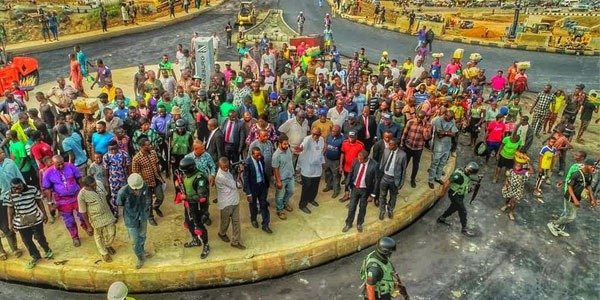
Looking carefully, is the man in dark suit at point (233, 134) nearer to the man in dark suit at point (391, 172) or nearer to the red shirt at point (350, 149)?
the red shirt at point (350, 149)

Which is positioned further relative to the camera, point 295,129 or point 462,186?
point 295,129

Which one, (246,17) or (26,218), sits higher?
(246,17)

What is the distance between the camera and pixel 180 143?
7.79 m

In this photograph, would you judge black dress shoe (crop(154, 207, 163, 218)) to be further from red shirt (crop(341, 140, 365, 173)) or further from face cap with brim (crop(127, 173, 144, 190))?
red shirt (crop(341, 140, 365, 173))

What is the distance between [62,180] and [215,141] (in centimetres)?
252

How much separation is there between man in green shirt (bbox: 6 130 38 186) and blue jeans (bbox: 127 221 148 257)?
9.12 ft

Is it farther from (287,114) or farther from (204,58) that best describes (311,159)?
(204,58)

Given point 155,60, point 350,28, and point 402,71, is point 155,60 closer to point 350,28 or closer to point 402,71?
point 402,71

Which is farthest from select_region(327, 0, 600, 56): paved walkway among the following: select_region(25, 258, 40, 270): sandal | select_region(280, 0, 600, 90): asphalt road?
select_region(25, 258, 40, 270): sandal

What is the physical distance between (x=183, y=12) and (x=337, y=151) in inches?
1012

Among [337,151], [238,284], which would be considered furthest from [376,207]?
[238,284]

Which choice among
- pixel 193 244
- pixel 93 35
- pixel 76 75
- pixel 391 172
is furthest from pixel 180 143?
pixel 93 35

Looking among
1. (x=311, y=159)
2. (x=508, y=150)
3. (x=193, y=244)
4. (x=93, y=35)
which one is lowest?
(x=193, y=244)

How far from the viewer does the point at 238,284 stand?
274 inches
